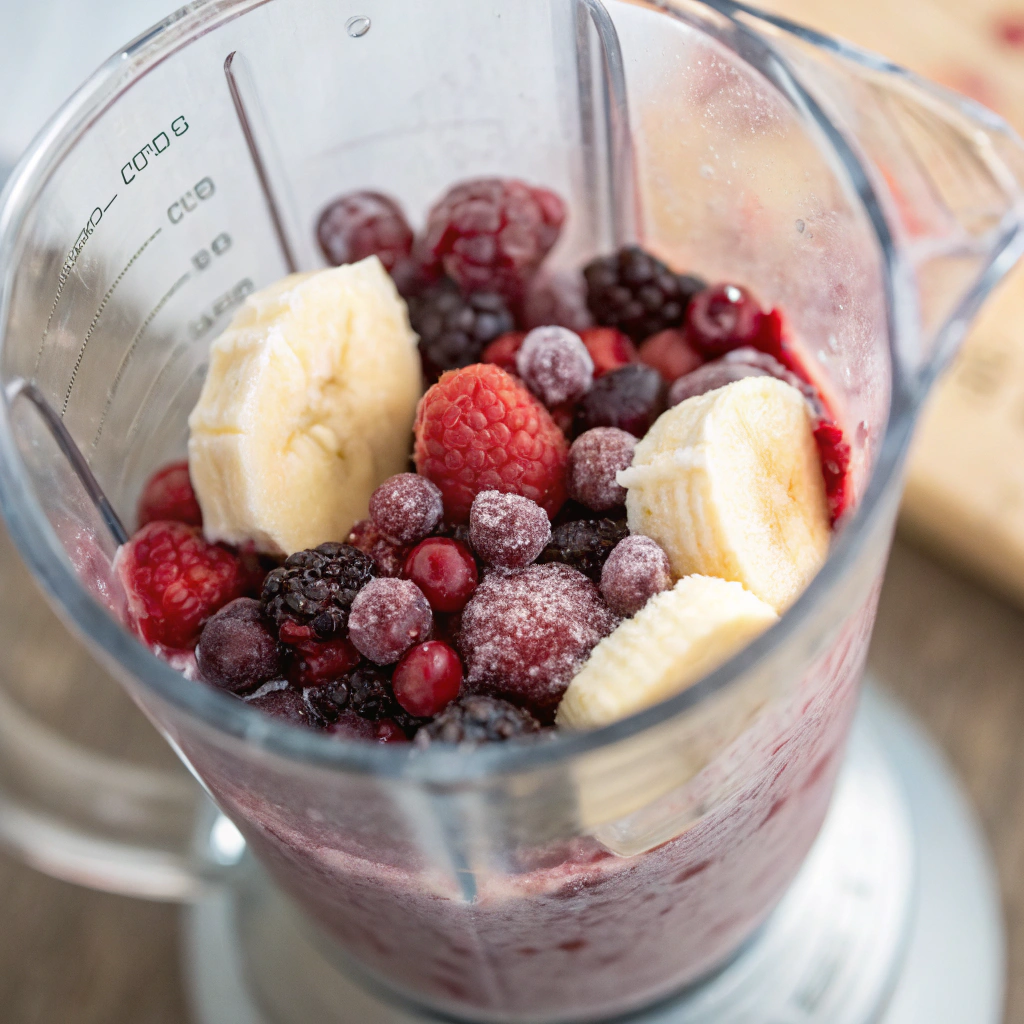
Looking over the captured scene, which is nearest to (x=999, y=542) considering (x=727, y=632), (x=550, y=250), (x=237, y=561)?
(x=550, y=250)

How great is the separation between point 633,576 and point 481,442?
0.51 feet

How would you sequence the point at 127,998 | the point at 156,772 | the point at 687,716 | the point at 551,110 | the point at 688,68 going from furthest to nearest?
1. the point at 127,998
2. the point at 156,772
3. the point at 551,110
4. the point at 688,68
5. the point at 687,716

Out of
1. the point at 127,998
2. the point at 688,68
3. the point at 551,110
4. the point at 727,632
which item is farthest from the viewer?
the point at 127,998

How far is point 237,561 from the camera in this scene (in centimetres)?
88

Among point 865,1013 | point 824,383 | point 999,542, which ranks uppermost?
point 824,383

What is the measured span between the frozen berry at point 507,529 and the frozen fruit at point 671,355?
227 mm

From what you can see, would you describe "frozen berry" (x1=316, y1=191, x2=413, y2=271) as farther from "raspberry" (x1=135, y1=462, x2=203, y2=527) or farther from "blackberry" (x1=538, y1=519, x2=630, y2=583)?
"blackberry" (x1=538, y1=519, x2=630, y2=583)

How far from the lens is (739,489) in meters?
0.77

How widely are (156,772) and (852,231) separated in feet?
3.11

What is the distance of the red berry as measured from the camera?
71 centimetres

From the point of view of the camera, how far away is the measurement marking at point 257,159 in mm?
899

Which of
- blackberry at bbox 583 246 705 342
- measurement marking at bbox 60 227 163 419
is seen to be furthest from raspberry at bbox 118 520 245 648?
blackberry at bbox 583 246 705 342

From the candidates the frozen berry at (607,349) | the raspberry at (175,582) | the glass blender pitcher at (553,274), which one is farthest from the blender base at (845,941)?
the frozen berry at (607,349)

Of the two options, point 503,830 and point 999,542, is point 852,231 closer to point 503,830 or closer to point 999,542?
point 503,830
